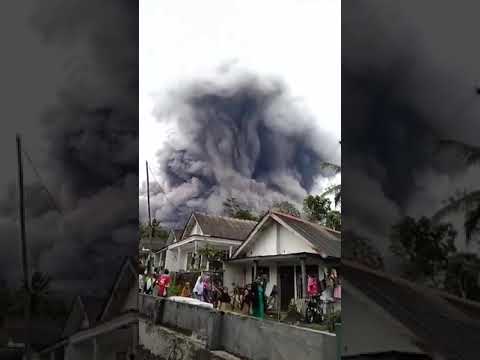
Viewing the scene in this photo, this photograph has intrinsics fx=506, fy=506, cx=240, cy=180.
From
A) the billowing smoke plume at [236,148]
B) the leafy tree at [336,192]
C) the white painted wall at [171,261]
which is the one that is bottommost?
the white painted wall at [171,261]

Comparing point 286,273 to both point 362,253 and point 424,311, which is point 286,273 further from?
point 424,311

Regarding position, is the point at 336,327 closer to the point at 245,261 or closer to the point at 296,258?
the point at 296,258

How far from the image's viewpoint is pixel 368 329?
3.27 meters

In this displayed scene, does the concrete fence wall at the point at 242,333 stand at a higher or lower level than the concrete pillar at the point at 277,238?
lower

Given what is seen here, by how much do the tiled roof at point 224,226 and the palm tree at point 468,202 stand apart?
4.78ft

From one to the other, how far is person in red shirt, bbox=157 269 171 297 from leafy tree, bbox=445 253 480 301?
2.46 m

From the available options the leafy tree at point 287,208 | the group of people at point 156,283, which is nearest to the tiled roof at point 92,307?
the group of people at point 156,283

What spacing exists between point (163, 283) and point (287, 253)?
5.07 ft

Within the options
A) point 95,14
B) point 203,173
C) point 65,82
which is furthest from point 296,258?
point 95,14

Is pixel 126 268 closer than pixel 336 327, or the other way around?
→ pixel 336 327

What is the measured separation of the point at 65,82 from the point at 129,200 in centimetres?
98

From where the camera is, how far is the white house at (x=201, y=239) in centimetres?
398

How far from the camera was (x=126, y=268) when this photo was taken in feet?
12.9

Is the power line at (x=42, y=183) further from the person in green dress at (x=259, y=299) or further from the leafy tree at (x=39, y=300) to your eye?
the person in green dress at (x=259, y=299)
